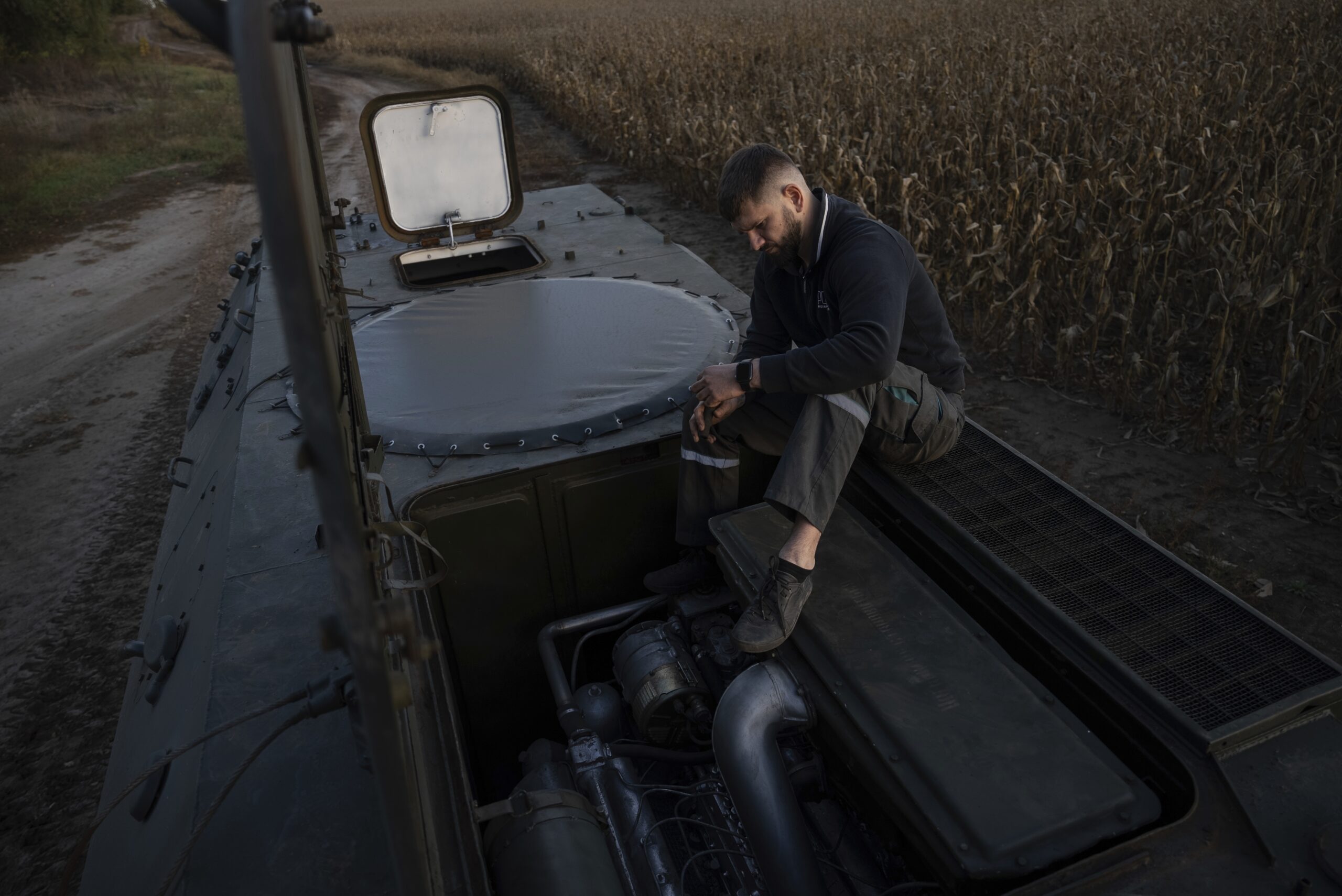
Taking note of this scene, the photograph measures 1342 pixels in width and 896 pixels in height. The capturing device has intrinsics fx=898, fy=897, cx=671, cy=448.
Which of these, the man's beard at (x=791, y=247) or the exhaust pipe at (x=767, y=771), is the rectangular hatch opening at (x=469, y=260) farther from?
the exhaust pipe at (x=767, y=771)

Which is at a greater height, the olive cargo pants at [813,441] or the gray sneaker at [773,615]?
the olive cargo pants at [813,441]

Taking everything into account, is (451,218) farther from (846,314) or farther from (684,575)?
(846,314)

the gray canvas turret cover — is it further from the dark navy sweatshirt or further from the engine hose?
the engine hose

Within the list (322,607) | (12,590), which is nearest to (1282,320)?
(322,607)

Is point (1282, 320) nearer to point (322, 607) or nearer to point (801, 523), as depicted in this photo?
point (801, 523)

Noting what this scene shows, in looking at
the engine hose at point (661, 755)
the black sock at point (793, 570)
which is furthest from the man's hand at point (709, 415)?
the engine hose at point (661, 755)

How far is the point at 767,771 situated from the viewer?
2.45m

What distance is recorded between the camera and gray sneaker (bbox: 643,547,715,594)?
11.1 feet

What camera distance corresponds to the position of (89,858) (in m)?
2.48

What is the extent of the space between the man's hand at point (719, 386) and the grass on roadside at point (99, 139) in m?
8.80

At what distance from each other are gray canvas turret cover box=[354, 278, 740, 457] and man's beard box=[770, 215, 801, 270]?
1.96 feet

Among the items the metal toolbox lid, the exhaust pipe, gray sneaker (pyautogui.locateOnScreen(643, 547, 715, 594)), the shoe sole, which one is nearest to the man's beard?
gray sneaker (pyautogui.locateOnScreen(643, 547, 715, 594))

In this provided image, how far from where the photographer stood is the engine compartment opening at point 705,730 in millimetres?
2102

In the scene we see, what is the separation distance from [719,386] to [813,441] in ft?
1.29
